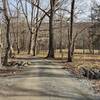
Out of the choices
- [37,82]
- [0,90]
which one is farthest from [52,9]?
[0,90]

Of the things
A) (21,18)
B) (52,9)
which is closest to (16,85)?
(52,9)

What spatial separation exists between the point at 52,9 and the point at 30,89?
36.3 metres

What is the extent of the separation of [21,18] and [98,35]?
2376cm

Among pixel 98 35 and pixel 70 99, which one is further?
pixel 98 35

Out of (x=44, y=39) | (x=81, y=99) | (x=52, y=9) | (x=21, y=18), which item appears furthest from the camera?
(x=44, y=39)

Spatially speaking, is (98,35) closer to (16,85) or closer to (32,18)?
(32,18)

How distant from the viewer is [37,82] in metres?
19.7

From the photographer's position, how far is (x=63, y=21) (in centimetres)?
7181

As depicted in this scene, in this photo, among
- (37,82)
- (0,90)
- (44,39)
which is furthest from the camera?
(44,39)

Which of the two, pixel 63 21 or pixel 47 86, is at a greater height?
pixel 63 21

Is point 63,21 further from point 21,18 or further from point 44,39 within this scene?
point 44,39

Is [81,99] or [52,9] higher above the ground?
[52,9]

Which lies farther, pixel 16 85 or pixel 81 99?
pixel 16 85

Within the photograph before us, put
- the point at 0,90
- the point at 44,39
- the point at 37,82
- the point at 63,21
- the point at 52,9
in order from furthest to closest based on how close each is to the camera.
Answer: the point at 44,39 < the point at 63,21 < the point at 52,9 < the point at 37,82 < the point at 0,90
